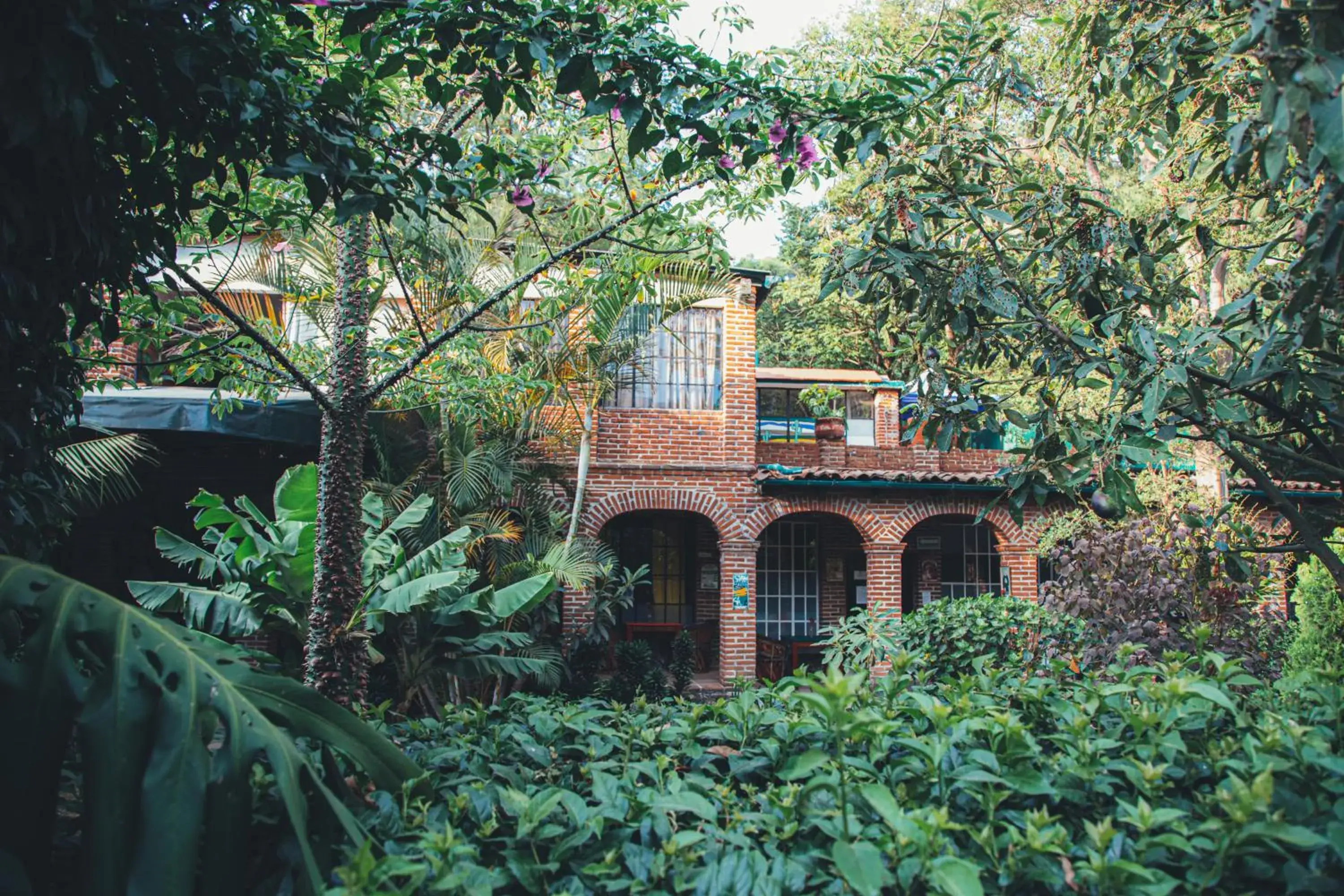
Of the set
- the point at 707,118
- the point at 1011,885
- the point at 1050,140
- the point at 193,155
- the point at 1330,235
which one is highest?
the point at 1050,140

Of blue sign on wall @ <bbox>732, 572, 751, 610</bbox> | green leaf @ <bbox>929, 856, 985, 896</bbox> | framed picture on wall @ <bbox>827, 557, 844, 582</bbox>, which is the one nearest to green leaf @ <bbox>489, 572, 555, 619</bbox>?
blue sign on wall @ <bbox>732, 572, 751, 610</bbox>

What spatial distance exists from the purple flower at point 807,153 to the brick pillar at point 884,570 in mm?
9188

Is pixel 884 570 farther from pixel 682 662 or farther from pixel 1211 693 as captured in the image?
pixel 1211 693

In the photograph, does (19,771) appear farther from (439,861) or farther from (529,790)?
(529,790)

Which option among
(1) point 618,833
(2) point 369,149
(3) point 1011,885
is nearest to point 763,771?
(1) point 618,833

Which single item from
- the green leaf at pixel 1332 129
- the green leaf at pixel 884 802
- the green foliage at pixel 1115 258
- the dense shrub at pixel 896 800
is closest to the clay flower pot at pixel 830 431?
the green foliage at pixel 1115 258

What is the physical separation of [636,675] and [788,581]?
4.79m

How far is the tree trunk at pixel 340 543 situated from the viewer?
4691 mm

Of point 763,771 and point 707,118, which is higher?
point 707,118

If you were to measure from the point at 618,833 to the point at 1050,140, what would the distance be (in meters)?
4.15

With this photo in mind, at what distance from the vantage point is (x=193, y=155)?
3166mm

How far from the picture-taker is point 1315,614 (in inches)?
421

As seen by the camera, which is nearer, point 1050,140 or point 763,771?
point 763,771

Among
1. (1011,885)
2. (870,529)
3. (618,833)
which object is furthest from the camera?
(870,529)
